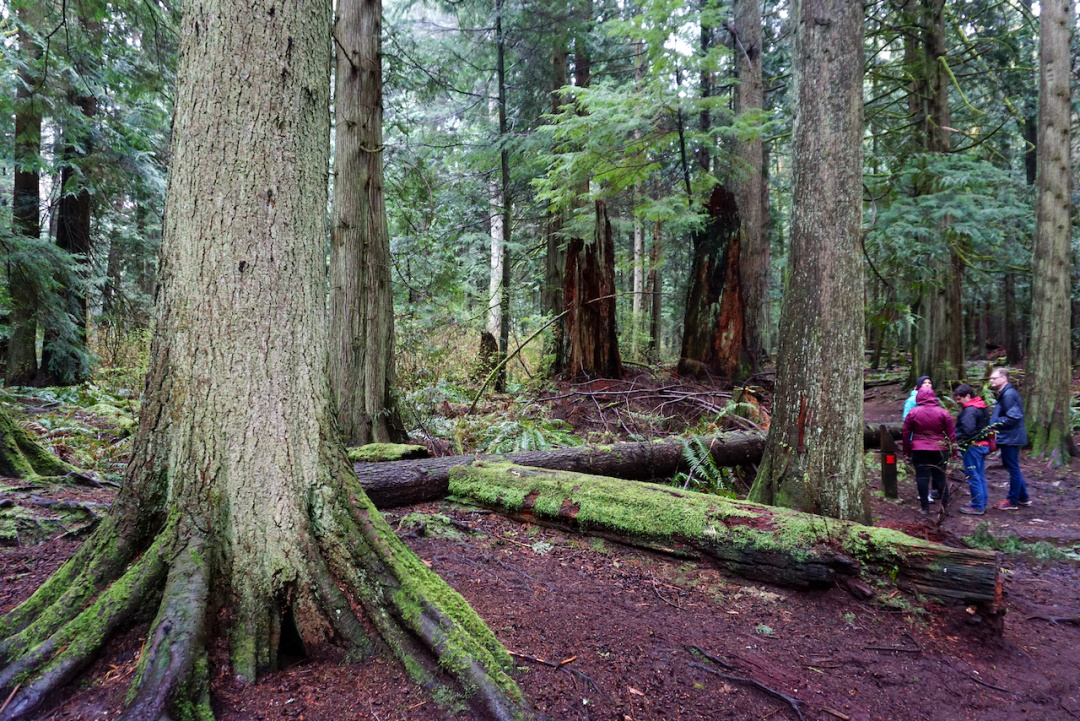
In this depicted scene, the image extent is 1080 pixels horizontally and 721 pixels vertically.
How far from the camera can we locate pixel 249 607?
278 centimetres

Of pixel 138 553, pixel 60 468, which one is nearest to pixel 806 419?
pixel 138 553

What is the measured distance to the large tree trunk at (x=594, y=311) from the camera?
12.2 meters

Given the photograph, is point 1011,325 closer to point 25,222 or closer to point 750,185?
point 750,185

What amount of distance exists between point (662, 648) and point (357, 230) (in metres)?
6.04

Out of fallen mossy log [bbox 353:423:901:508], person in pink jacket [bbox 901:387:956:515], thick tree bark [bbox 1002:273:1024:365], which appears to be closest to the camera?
fallen mossy log [bbox 353:423:901:508]

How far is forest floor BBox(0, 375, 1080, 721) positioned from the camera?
2609 mm

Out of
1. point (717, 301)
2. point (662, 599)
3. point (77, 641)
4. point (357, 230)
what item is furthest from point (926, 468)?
point (77, 641)

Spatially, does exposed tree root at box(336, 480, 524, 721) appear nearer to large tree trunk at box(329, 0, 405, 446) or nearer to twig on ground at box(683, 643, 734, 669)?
twig on ground at box(683, 643, 734, 669)

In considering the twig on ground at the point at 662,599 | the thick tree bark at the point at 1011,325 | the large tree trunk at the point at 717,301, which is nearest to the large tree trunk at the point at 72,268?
the twig on ground at the point at 662,599

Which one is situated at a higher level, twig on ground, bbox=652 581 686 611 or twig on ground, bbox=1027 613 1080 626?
twig on ground, bbox=652 581 686 611

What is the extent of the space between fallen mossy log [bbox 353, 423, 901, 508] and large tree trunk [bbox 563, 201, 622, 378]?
4.53 metres

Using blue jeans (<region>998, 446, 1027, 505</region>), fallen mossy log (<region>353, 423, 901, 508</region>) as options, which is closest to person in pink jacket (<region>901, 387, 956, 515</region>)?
blue jeans (<region>998, 446, 1027, 505</region>)

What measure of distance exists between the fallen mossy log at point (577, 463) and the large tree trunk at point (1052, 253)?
6612 mm

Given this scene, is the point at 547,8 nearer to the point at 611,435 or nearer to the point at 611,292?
the point at 611,292
